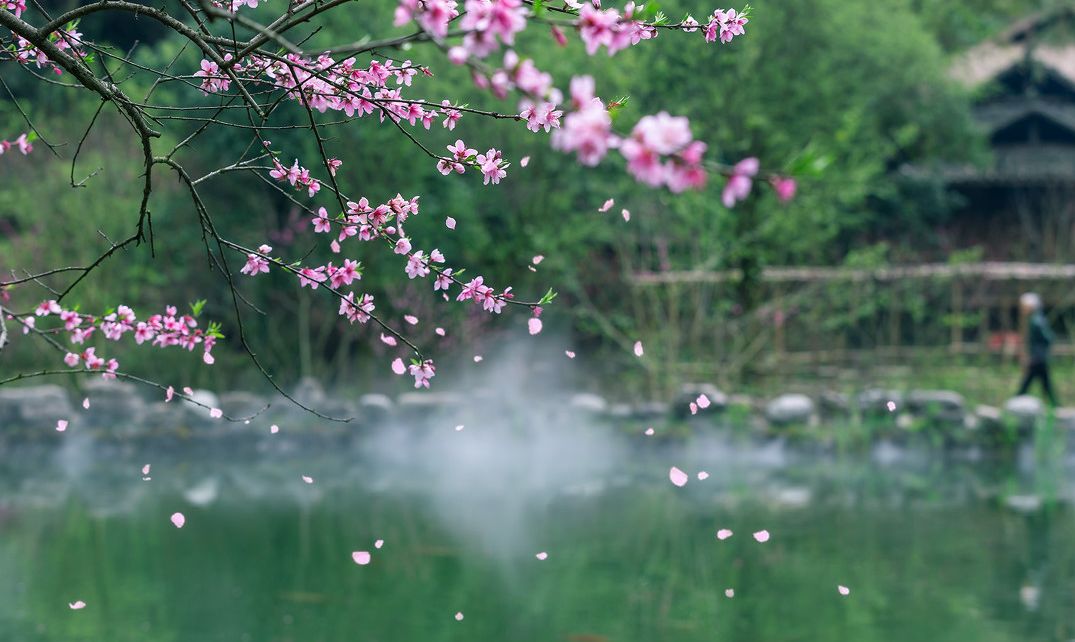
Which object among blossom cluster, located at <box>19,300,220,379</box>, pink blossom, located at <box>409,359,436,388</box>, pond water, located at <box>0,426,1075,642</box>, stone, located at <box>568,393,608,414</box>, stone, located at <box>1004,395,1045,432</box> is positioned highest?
blossom cluster, located at <box>19,300,220,379</box>

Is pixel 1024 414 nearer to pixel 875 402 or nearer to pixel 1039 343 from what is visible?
pixel 1039 343

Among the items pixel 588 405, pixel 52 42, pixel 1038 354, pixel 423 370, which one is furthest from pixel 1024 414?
pixel 52 42

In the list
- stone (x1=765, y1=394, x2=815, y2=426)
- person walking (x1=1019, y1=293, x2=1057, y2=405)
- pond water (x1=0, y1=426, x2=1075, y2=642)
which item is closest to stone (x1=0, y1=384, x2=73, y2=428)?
pond water (x1=0, y1=426, x2=1075, y2=642)

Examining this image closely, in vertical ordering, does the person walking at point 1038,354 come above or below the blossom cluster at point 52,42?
below

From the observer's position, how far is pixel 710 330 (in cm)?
968

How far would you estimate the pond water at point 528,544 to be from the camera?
438 cm

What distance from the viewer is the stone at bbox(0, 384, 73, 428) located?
8.54 meters

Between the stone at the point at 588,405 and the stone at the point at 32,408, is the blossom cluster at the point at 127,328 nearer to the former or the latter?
the stone at the point at 32,408

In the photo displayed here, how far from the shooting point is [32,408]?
8.57 meters

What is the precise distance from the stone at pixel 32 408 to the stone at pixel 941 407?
628cm

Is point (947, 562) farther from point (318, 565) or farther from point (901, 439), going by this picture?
point (901, 439)

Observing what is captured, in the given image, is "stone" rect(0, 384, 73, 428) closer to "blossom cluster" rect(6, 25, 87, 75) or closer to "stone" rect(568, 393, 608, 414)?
"stone" rect(568, 393, 608, 414)

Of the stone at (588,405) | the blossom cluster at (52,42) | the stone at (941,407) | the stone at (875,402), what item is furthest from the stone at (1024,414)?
the blossom cluster at (52,42)

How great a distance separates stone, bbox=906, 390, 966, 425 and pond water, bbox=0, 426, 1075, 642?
1.03ft
